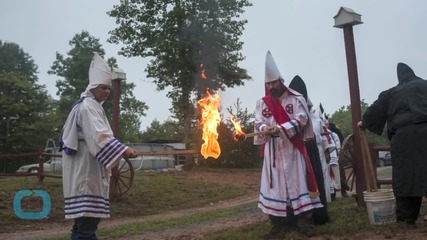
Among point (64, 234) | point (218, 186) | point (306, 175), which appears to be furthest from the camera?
point (218, 186)

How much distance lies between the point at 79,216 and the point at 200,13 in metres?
17.9

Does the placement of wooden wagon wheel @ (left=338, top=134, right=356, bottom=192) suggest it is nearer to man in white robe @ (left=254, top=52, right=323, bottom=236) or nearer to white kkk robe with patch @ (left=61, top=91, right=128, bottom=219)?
man in white robe @ (left=254, top=52, right=323, bottom=236)

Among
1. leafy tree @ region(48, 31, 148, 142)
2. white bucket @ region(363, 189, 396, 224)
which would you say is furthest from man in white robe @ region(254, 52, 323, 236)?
leafy tree @ region(48, 31, 148, 142)

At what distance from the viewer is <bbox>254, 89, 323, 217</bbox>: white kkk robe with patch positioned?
555cm

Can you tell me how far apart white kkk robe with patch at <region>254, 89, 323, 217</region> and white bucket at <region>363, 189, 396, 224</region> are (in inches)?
24.2

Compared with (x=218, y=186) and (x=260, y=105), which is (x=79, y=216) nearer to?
(x=260, y=105)

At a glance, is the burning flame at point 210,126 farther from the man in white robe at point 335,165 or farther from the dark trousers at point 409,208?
the man in white robe at point 335,165

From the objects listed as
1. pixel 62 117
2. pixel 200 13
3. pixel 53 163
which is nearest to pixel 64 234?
pixel 53 163

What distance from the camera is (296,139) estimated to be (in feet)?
18.8

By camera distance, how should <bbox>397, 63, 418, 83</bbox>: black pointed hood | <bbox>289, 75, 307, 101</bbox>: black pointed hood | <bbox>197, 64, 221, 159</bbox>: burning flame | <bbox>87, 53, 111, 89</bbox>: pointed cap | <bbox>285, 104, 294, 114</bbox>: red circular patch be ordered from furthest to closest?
<bbox>289, 75, 307, 101</bbox>: black pointed hood
<bbox>197, 64, 221, 159</bbox>: burning flame
<bbox>285, 104, 294, 114</bbox>: red circular patch
<bbox>397, 63, 418, 83</bbox>: black pointed hood
<bbox>87, 53, 111, 89</bbox>: pointed cap

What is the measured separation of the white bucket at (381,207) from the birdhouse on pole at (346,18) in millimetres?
3095

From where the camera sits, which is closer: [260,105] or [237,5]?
[260,105]

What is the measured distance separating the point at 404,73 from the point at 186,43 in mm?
16025

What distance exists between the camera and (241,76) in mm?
22422
